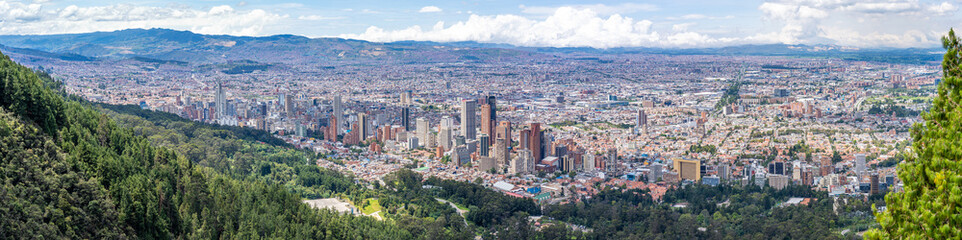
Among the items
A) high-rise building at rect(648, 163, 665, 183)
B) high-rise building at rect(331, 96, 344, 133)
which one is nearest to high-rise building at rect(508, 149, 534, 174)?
high-rise building at rect(648, 163, 665, 183)

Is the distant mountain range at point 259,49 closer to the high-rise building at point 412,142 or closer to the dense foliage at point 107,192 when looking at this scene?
the high-rise building at point 412,142

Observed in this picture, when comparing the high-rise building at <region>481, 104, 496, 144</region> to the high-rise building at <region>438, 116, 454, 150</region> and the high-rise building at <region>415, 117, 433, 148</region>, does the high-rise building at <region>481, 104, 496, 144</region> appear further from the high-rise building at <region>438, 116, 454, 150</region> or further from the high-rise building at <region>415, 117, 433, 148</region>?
the high-rise building at <region>415, 117, 433, 148</region>

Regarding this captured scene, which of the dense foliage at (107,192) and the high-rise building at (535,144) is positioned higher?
the dense foliage at (107,192)

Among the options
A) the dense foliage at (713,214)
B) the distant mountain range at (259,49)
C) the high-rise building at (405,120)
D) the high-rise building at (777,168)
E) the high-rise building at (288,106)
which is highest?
the distant mountain range at (259,49)

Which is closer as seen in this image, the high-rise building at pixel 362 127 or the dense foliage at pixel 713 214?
the dense foliage at pixel 713 214

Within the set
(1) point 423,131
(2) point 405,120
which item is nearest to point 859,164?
(1) point 423,131

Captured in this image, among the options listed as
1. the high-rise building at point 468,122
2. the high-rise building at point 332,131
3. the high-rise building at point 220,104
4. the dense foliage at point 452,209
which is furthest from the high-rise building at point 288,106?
the dense foliage at point 452,209

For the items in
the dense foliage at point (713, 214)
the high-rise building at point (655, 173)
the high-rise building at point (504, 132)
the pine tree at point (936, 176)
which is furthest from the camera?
the high-rise building at point (504, 132)

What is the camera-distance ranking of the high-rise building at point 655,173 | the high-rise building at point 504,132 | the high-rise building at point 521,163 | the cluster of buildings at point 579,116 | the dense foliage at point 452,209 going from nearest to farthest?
the dense foliage at point 452,209 < the high-rise building at point 655,173 < the cluster of buildings at point 579,116 < the high-rise building at point 521,163 < the high-rise building at point 504,132
